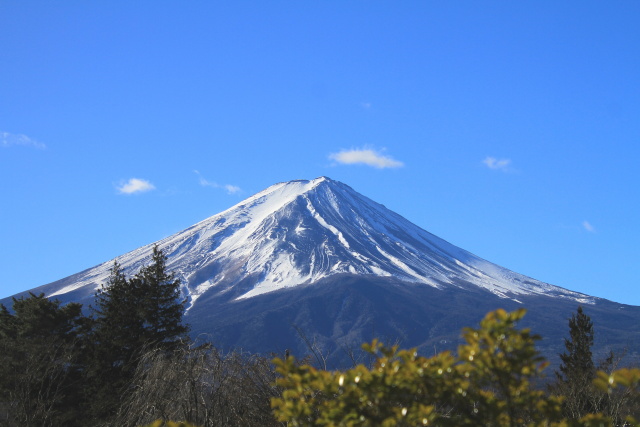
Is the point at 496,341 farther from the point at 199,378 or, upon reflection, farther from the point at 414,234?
the point at 414,234

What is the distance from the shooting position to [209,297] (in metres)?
147

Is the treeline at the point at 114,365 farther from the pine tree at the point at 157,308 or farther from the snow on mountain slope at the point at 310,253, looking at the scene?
the snow on mountain slope at the point at 310,253

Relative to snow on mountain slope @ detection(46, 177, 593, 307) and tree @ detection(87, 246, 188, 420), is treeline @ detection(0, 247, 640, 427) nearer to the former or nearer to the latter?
tree @ detection(87, 246, 188, 420)

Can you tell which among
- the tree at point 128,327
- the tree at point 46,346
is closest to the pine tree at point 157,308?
the tree at point 128,327

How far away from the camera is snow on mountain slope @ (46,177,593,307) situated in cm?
15550

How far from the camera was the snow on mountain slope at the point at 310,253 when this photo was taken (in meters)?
156

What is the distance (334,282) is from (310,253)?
15426mm

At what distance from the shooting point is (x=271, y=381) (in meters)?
9.88

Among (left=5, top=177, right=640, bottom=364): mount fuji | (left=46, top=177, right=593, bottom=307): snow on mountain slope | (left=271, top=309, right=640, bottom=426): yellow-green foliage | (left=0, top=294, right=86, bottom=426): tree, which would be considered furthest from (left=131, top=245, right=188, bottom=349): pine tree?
(left=46, top=177, right=593, bottom=307): snow on mountain slope

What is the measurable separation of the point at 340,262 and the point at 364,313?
24.5 m

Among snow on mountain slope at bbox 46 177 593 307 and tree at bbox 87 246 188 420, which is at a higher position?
snow on mountain slope at bbox 46 177 593 307

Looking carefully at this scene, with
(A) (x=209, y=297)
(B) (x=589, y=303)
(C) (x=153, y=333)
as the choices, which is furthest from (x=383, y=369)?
(B) (x=589, y=303)

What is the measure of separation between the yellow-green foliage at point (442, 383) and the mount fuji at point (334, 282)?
10357cm

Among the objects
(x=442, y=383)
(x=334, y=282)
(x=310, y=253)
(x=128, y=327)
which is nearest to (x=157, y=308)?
(x=128, y=327)
